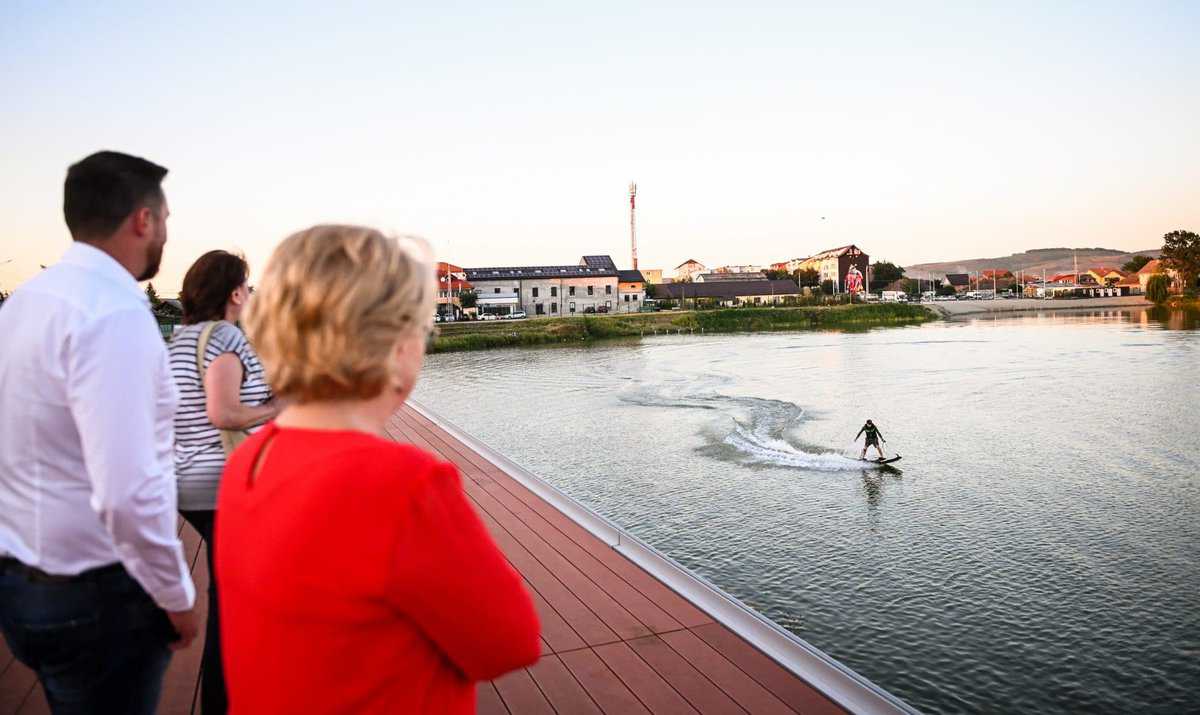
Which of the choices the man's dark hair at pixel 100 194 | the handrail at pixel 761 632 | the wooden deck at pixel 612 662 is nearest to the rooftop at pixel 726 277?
the handrail at pixel 761 632

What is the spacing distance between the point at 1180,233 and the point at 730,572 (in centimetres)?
8849

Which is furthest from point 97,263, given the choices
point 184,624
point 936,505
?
point 936,505

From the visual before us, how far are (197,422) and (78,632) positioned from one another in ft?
3.45

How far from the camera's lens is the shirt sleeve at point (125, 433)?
137 centimetres

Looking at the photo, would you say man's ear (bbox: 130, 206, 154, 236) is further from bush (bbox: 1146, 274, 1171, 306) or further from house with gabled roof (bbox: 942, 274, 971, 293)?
house with gabled roof (bbox: 942, 274, 971, 293)

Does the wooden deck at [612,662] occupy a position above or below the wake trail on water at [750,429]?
above

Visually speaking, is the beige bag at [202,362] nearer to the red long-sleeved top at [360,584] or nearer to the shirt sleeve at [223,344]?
the shirt sleeve at [223,344]

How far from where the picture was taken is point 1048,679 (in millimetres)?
5766

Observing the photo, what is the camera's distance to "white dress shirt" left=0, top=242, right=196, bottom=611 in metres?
1.37

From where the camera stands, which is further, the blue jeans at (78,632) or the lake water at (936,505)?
the lake water at (936,505)

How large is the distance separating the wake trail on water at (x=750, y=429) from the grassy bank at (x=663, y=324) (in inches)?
870

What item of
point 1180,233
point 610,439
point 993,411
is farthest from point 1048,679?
point 1180,233

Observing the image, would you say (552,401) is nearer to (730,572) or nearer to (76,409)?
(730,572)

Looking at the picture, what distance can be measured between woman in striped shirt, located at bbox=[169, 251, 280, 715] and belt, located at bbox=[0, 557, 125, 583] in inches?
34.8
